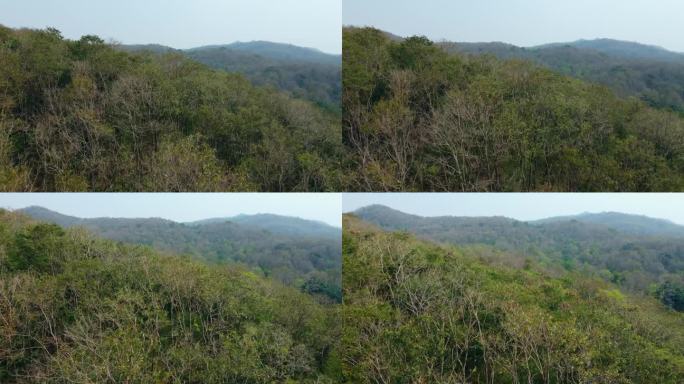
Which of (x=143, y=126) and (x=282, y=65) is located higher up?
(x=282, y=65)

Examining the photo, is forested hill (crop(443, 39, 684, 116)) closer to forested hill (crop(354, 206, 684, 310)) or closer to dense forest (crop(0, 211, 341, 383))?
forested hill (crop(354, 206, 684, 310))

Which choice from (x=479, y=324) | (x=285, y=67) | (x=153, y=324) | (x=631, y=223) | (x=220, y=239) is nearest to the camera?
(x=479, y=324)

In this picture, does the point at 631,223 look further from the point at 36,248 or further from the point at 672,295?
the point at 36,248

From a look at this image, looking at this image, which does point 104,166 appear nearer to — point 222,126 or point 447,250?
point 222,126

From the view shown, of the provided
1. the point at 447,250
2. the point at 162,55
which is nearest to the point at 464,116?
the point at 447,250

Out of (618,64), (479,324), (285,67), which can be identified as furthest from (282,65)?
(479,324)

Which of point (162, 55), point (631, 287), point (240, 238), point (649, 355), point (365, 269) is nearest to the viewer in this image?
point (649, 355)
